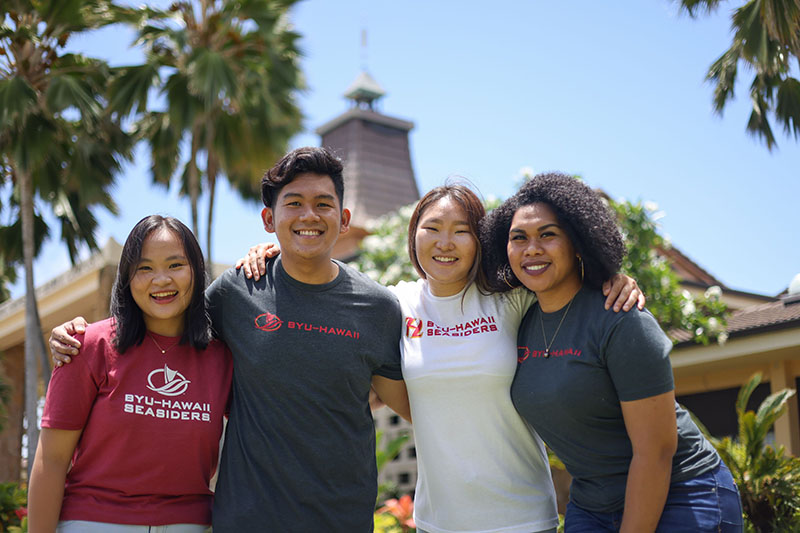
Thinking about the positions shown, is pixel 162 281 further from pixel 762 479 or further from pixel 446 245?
pixel 762 479

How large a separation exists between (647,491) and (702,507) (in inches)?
9.6

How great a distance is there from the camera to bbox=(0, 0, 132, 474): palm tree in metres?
12.7

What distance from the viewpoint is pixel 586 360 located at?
10.7 ft

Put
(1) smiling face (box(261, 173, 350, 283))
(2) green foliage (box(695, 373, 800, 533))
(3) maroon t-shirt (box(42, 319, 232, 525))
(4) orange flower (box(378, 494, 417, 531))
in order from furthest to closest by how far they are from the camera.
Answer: (4) orange flower (box(378, 494, 417, 531)) < (2) green foliage (box(695, 373, 800, 533)) < (1) smiling face (box(261, 173, 350, 283)) < (3) maroon t-shirt (box(42, 319, 232, 525))

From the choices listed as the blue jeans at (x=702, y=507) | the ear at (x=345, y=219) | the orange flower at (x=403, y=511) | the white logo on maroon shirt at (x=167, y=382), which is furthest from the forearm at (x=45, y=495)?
the orange flower at (x=403, y=511)

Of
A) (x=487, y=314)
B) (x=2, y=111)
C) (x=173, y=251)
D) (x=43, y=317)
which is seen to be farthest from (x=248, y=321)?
(x=43, y=317)

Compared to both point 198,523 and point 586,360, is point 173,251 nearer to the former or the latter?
point 198,523

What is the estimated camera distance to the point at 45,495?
315cm

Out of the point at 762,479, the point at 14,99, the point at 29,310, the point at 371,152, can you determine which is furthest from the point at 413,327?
the point at 371,152

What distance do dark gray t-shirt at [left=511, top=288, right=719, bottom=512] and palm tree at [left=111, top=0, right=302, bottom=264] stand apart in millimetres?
10854

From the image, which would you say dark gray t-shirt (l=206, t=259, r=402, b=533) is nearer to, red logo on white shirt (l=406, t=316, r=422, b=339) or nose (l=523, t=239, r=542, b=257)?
red logo on white shirt (l=406, t=316, r=422, b=339)

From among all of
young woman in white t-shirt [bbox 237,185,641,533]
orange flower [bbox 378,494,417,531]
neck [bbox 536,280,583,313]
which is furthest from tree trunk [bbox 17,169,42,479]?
neck [bbox 536,280,583,313]

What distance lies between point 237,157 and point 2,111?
415 centimetres

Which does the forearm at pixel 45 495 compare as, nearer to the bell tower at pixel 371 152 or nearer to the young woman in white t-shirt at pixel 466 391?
the young woman in white t-shirt at pixel 466 391
